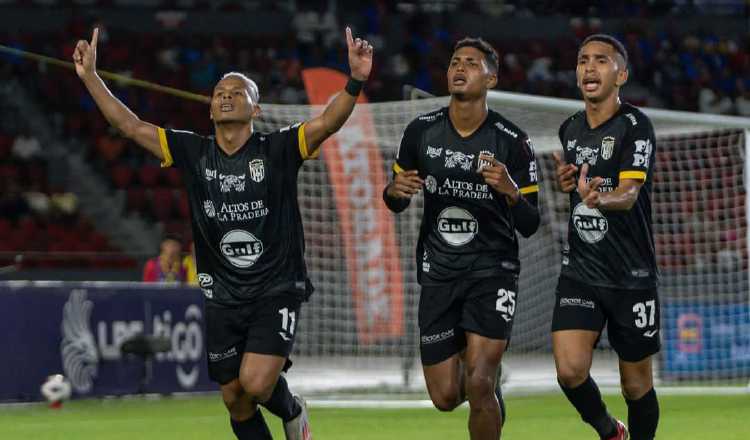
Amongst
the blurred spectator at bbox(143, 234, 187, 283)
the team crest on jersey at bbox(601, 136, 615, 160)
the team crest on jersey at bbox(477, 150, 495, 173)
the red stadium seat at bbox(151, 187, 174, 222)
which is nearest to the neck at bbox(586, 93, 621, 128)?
the team crest on jersey at bbox(601, 136, 615, 160)

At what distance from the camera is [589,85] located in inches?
312

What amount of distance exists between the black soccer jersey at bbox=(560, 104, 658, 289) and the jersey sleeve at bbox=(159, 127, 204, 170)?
2.03 meters

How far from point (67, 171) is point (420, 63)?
291 inches

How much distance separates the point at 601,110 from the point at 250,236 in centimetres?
203

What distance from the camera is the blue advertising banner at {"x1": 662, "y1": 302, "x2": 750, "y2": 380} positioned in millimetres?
15258

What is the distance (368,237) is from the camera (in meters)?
14.2

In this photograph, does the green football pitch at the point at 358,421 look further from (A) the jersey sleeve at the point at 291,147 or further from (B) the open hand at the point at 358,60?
(B) the open hand at the point at 358,60

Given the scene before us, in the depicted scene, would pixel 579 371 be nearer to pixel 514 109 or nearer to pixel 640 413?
pixel 640 413

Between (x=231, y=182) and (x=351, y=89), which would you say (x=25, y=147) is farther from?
(x=351, y=89)

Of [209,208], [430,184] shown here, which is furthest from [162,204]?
[430,184]

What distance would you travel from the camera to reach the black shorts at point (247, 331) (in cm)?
748

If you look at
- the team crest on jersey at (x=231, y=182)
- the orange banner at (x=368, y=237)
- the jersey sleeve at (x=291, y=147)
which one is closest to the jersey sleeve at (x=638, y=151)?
the jersey sleeve at (x=291, y=147)

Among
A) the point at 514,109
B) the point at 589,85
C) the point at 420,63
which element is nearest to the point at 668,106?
the point at 420,63

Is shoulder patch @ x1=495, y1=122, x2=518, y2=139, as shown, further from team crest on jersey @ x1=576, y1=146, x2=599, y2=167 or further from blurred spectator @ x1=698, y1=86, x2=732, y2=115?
blurred spectator @ x1=698, y1=86, x2=732, y2=115
